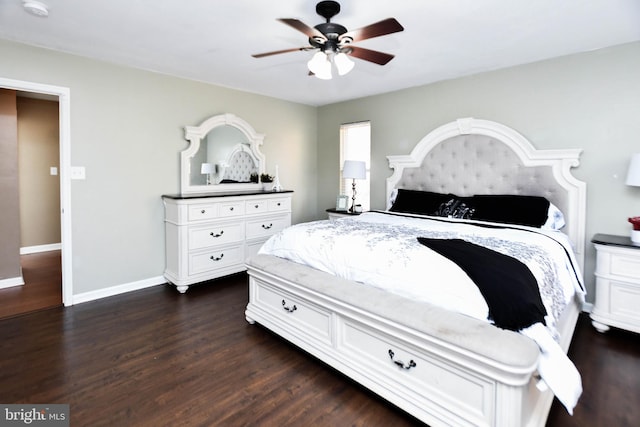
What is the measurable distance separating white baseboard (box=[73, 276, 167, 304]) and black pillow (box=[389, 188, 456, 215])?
2.91m

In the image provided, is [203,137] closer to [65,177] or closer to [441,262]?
[65,177]

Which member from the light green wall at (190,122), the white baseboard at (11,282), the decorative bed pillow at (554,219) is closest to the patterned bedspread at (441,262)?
the decorative bed pillow at (554,219)

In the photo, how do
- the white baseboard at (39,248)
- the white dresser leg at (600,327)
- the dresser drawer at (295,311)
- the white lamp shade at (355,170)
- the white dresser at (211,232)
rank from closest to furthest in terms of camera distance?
the dresser drawer at (295,311) < the white dresser leg at (600,327) < the white dresser at (211,232) < the white lamp shade at (355,170) < the white baseboard at (39,248)

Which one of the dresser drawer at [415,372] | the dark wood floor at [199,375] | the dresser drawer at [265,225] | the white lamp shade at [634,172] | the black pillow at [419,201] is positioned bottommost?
the dark wood floor at [199,375]

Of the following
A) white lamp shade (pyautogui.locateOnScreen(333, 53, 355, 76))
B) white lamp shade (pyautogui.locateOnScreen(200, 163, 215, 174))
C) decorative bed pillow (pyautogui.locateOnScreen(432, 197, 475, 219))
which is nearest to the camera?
white lamp shade (pyautogui.locateOnScreen(333, 53, 355, 76))

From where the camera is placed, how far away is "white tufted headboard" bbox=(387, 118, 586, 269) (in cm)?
316

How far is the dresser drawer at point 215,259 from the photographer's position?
3779mm

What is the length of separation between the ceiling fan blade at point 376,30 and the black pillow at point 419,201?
2.16m

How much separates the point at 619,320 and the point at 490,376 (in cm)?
206

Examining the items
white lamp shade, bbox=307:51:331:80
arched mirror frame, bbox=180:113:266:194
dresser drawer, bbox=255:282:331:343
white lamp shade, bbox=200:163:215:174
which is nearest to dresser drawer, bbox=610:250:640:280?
dresser drawer, bbox=255:282:331:343

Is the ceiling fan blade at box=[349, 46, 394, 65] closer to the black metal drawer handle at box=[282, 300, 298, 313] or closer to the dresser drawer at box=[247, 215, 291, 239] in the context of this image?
the black metal drawer handle at box=[282, 300, 298, 313]

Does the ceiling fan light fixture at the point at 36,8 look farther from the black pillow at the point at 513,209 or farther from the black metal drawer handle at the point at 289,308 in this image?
the black pillow at the point at 513,209

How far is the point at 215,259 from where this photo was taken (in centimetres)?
396

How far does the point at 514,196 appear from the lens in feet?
10.9
